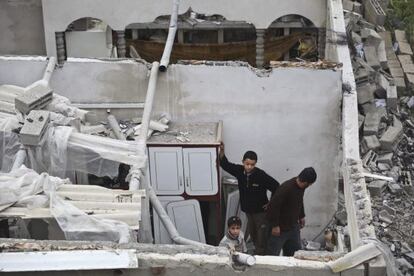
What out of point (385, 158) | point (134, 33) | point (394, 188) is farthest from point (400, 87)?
point (134, 33)

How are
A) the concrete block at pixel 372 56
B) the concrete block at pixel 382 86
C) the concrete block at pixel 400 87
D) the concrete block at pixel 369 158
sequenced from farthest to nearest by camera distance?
the concrete block at pixel 400 87, the concrete block at pixel 372 56, the concrete block at pixel 382 86, the concrete block at pixel 369 158

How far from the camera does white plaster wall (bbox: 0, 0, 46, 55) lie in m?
17.7

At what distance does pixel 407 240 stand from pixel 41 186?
28.5ft

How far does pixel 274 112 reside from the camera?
43.1ft

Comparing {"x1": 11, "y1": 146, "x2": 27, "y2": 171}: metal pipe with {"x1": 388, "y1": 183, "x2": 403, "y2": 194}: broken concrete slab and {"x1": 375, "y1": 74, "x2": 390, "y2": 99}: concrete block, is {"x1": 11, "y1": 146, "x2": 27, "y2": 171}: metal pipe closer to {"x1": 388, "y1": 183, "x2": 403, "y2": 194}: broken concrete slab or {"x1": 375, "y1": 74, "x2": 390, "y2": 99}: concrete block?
{"x1": 388, "y1": 183, "x2": 403, "y2": 194}: broken concrete slab

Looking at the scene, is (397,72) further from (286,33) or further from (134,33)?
(134,33)

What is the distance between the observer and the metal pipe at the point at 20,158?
972 cm

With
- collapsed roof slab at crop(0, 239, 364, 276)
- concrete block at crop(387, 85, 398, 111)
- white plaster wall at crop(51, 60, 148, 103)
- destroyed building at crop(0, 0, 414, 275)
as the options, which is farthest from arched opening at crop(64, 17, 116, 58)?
collapsed roof slab at crop(0, 239, 364, 276)

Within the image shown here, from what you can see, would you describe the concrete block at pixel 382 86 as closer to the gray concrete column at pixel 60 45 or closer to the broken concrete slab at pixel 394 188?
the broken concrete slab at pixel 394 188

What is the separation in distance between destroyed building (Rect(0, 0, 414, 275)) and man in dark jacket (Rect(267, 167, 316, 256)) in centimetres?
61

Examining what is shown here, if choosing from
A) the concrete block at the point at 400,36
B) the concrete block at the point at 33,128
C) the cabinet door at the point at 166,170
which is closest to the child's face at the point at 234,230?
the cabinet door at the point at 166,170

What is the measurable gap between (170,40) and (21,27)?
17.6 feet

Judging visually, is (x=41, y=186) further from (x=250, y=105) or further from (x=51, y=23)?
(x=51, y=23)

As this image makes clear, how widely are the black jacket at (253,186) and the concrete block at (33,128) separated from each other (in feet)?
10.6
